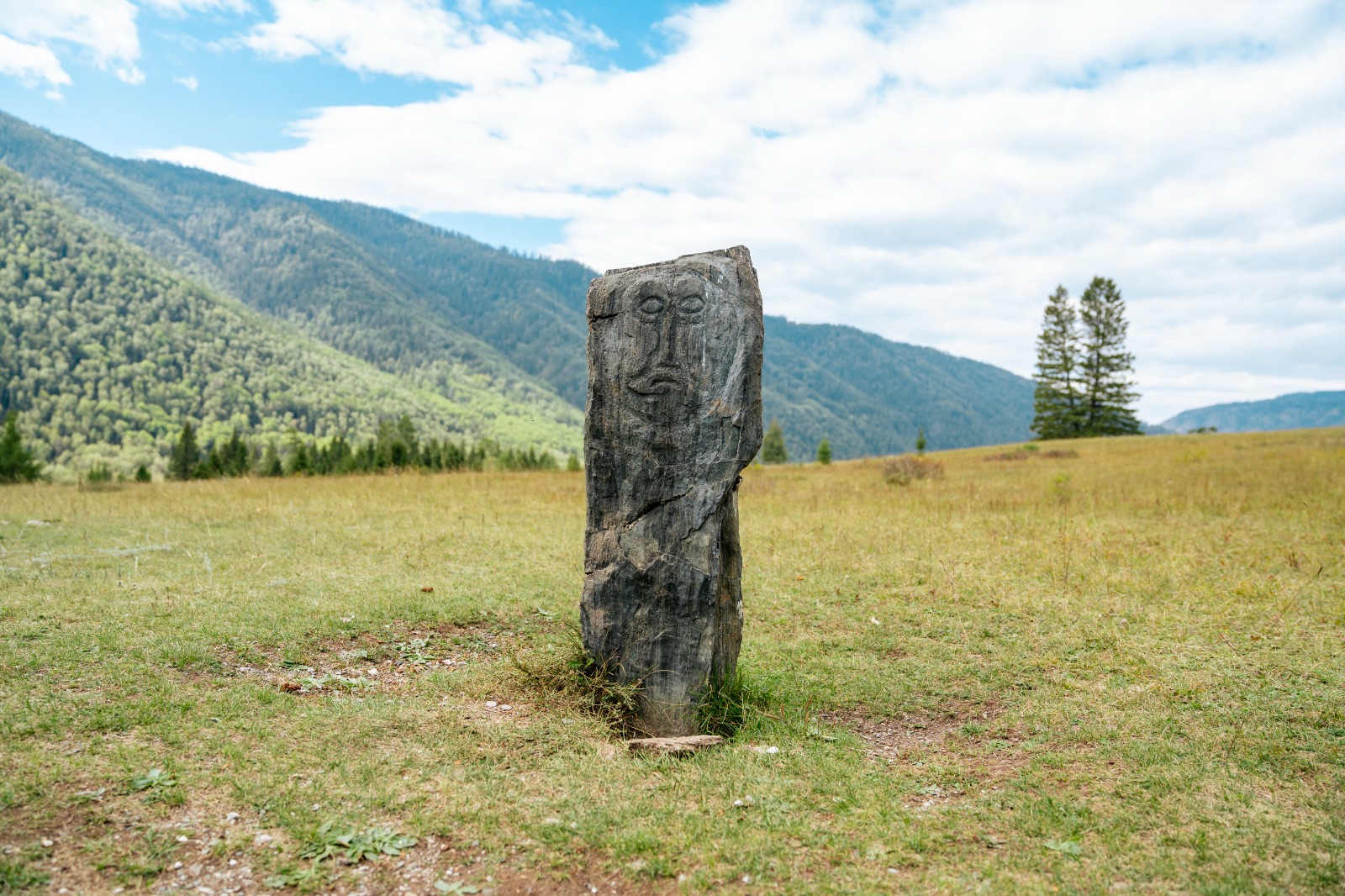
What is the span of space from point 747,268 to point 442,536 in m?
8.33

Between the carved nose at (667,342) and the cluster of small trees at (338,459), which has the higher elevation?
the carved nose at (667,342)

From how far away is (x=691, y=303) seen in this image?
607 centimetres

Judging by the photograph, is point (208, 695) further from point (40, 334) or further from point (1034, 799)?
point (40, 334)

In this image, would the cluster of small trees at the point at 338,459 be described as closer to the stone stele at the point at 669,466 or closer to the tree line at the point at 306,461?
the tree line at the point at 306,461

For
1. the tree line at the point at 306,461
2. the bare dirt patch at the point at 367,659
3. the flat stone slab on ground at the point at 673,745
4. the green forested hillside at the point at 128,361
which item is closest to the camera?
the flat stone slab on ground at the point at 673,745

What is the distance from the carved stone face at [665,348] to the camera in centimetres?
602

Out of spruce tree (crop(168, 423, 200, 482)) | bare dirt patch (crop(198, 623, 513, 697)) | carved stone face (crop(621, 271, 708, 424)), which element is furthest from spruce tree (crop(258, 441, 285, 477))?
carved stone face (crop(621, 271, 708, 424))

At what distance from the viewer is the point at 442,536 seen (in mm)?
12820

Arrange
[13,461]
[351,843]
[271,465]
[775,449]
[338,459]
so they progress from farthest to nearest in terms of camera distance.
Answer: [775,449], [338,459], [271,465], [13,461], [351,843]

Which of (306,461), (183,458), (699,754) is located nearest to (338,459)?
(306,461)

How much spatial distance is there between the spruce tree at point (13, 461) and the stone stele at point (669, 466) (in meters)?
26.6

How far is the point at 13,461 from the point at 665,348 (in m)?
29.7

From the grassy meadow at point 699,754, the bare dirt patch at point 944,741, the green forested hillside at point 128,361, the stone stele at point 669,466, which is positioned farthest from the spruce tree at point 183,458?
the green forested hillside at point 128,361

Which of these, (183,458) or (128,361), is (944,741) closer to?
(183,458)
